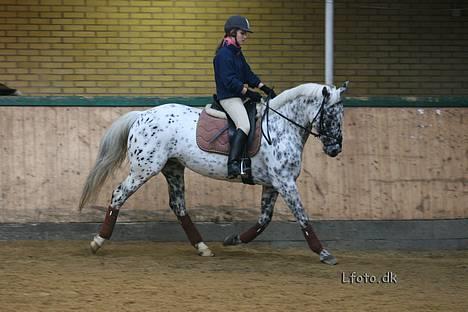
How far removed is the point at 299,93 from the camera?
8.62 meters

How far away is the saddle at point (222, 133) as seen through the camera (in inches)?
339

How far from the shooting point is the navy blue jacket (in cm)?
841

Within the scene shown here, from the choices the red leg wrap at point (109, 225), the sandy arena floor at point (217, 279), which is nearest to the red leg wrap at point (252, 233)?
the sandy arena floor at point (217, 279)

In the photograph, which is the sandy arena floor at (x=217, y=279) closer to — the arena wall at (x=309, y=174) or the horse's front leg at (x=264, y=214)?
the horse's front leg at (x=264, y=214)

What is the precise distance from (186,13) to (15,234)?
14.3 feet

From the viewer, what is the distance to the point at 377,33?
497 inches

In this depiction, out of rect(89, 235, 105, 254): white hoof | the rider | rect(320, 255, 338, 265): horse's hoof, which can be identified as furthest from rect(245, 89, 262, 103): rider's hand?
rect(89, 235, 105, 254): white hoof

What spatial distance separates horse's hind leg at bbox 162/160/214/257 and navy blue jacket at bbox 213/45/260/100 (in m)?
1.07

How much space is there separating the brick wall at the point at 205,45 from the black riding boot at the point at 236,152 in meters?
3.79

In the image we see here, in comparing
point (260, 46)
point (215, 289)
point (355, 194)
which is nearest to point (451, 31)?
point (260, 46)

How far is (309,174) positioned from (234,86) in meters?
2.08

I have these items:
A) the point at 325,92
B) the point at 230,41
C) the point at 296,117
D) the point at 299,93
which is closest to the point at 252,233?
the point at 296,117

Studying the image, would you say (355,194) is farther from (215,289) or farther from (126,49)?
(126,49)

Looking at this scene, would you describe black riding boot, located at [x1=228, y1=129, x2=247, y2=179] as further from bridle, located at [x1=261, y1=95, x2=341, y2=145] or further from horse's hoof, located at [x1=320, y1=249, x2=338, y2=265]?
horse's hoof, located at [x1=320, y1=249, x2=338, y2=265]
